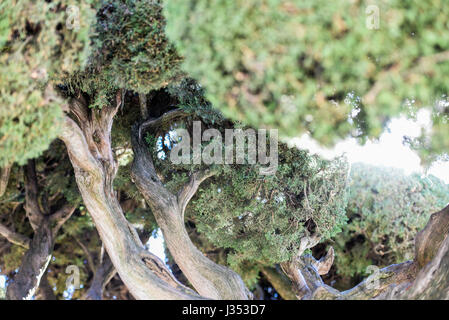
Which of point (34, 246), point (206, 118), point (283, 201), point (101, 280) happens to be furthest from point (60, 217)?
point (283, 201)

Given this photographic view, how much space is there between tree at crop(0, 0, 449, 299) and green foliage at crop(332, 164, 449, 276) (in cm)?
393

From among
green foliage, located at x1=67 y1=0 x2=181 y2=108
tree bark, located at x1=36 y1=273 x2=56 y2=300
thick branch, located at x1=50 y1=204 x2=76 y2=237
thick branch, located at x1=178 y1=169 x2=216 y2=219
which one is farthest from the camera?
tree bark, located at x1=36 y1=273 x2=56 y2=300

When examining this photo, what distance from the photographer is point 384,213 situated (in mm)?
12320

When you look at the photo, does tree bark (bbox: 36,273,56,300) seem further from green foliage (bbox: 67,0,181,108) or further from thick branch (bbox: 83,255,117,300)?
green foliage (bbox: 67,0,181,108)

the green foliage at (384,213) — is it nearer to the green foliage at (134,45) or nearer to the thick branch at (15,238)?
the green foliage at (134,45)

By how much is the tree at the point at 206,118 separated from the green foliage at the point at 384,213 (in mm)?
3932

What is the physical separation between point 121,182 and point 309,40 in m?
7.65

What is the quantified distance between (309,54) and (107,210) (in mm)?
4212

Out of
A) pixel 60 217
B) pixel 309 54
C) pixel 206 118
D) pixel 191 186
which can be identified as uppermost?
pixel 309 54

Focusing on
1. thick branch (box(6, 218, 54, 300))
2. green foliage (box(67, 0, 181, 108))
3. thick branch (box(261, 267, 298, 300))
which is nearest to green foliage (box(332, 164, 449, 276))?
thick branch (box(261, 267, 298, 300))

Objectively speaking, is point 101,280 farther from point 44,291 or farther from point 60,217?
point 60,217

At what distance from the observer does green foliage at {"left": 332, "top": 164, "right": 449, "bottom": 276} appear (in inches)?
477

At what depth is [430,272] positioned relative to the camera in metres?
5.92

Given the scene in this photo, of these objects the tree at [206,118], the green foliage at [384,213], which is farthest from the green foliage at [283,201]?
the green foliage at [384,213]
